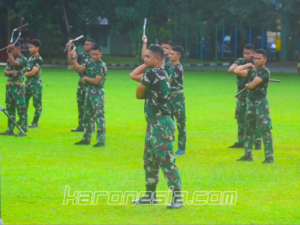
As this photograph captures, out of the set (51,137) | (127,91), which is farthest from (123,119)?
(127,91)

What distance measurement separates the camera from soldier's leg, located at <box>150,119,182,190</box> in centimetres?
908

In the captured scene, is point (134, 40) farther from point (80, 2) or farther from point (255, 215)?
point (255, 215)

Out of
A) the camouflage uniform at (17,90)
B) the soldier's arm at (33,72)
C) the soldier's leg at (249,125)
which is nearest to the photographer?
the soldier's leg at (249,125)

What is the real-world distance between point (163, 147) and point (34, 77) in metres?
9.63

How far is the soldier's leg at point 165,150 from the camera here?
9078 millimetres

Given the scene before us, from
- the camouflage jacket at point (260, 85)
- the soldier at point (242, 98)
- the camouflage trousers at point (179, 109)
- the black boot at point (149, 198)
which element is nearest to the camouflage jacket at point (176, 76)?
the camouflage trousers at point (179, 109)

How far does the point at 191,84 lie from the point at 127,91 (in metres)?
5.60

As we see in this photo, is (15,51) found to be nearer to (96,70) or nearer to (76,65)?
(76,65)

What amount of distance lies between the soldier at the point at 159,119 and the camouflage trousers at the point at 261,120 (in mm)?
3727

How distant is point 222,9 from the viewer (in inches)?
2154

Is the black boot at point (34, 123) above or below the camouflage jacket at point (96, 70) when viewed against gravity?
below

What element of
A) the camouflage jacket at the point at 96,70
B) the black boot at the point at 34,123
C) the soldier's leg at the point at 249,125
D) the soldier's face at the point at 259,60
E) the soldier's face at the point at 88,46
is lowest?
the black boot at the point at 34,123

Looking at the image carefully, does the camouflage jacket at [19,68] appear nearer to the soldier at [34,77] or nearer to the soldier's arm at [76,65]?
the soldier at [34,77]

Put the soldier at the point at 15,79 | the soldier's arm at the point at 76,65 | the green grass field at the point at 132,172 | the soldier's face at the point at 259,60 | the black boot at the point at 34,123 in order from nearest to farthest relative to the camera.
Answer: the green grass field at the point at 132,172
the soldier's face at the point at 259,60
the soldier's arm at the point at 76,65
the soldier at the point at 15,79
the black boot at the point at 34,123
